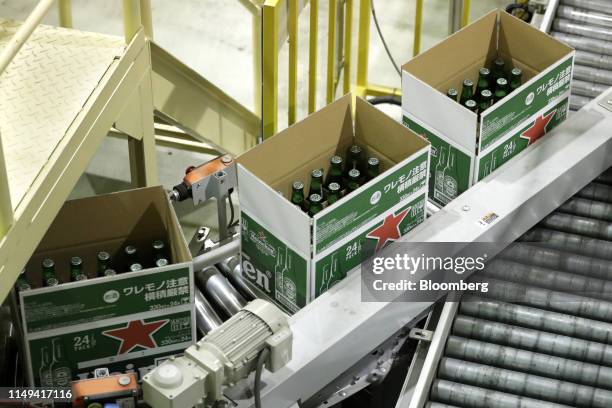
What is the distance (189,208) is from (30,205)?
150 inches

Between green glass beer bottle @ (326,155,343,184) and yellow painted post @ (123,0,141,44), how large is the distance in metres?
1.20

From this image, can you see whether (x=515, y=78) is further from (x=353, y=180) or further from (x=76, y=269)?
(x=76, y=269)

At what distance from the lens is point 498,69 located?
6215 mm

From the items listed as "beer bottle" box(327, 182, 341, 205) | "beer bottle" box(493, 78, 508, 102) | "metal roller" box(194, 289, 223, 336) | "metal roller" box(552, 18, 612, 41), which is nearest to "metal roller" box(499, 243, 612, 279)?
"beer bottle" box(493, 78, 508, 102)

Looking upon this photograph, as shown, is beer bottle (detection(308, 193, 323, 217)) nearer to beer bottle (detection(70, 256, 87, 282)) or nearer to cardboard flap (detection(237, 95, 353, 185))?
cardboard flap (detection(237, 95, 353, 185))

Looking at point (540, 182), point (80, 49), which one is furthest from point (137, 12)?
point (540, 182)

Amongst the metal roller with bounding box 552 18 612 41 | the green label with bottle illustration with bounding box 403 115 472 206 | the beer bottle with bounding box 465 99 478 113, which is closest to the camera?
the green label with bottle illustration with bounding box 403 115 472 206

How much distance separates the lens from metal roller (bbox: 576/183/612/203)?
20.0 feet

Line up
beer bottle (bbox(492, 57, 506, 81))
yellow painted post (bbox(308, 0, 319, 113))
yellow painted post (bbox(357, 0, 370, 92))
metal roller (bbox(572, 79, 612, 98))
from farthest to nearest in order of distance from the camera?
yellow painted post (bbox(357, 0, 370, 92)) < yellow painted post (bbox(308, 0, 319, 113)) < metal roller (bbox(572, 79, 612, 98)) < beer bottle (bbox(492, 57, 506, 81))

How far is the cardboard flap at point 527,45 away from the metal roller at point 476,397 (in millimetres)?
1905

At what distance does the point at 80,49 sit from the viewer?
5.62 meters

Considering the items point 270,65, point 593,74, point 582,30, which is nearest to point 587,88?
point 593,74

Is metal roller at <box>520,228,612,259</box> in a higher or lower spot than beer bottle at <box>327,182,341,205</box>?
lower

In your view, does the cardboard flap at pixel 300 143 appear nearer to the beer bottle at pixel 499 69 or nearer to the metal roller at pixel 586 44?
the beer bottle at pixel 499 69
